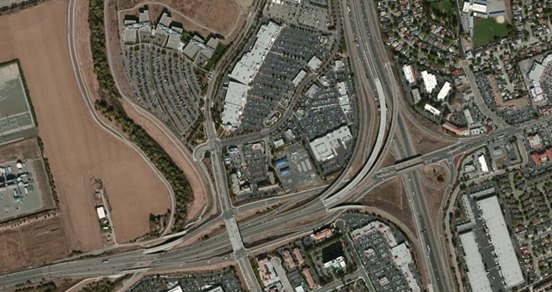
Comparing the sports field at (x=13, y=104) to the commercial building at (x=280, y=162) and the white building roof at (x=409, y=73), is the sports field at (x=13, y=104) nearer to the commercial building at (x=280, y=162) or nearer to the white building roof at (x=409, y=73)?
the commercial building at (x=280, y=162)

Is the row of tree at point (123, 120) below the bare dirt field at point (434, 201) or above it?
above

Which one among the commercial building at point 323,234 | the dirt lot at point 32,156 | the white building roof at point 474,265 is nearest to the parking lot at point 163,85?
the dirt lot at point 32,156

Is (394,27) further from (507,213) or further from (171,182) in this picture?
(171,182)

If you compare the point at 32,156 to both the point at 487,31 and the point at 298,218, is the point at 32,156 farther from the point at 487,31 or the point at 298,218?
the point at 487,31

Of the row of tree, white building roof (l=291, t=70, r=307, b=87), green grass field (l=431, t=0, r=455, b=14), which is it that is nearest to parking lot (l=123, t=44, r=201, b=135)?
the row of tree

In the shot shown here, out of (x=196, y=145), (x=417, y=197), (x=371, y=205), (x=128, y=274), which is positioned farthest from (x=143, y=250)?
(x=417, y=197)

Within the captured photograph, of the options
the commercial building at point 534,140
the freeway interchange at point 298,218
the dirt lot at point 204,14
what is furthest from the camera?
the commercial building at point 534,140

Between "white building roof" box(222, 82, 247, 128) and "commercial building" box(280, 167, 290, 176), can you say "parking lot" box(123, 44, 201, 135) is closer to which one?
"white building roof" box(222, 82, 247, 128)
